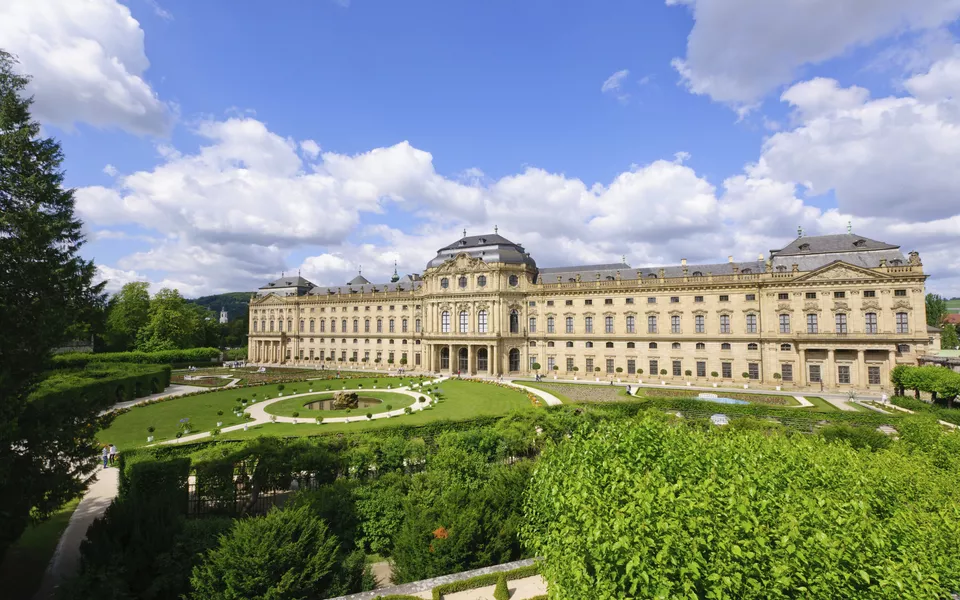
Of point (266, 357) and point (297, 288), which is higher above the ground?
point (297, 288)

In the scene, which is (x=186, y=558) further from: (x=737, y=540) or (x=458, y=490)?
(x=737, y=540)

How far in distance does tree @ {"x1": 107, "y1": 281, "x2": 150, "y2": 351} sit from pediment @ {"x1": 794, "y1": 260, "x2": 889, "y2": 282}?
10579cm

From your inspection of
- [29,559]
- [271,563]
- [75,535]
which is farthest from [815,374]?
[29,559]

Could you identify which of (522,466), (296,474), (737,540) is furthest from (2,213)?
(737,540)

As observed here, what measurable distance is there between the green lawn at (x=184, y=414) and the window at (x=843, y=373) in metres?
52.9

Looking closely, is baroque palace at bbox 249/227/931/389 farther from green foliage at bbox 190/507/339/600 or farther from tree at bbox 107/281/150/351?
green foliage at bbox 190/507/339/600

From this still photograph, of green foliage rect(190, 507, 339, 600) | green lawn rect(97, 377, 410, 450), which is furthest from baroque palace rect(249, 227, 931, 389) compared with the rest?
green foliage rect(190, 507, 339, 600)

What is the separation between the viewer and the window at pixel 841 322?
47.8m

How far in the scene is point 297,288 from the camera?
8819 cm

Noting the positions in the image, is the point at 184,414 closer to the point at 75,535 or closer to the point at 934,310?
the point at 75,535

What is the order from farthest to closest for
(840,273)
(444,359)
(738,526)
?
(444,359) → (840,273) → (738,526)

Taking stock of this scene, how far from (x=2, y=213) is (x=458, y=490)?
18528mm

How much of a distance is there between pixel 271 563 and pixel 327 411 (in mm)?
28478

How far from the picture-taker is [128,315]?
3051 inches
